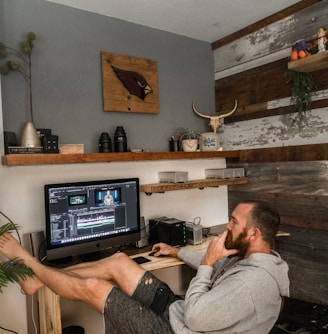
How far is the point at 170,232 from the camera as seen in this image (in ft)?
7.92

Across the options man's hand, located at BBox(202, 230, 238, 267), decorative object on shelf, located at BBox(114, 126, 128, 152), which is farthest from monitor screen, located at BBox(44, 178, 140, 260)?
man's hand, located at BBox(202, 230, 238, 267)

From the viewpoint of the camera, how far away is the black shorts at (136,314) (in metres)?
1.54

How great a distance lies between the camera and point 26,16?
7.35ft

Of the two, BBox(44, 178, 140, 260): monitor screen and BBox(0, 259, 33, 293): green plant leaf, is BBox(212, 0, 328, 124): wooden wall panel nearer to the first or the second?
BBox(44, 178, 140, 260): monitor screen

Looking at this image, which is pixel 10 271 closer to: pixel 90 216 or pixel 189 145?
pixel 90 216

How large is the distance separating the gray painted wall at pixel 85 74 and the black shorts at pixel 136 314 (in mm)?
1260

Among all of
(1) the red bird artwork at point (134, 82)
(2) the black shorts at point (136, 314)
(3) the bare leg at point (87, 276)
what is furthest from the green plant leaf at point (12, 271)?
(1) the red bird artwork at point (134, 82)

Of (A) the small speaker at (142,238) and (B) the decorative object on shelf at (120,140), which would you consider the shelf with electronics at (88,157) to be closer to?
(B) the decorative object on shelf at (120,140)

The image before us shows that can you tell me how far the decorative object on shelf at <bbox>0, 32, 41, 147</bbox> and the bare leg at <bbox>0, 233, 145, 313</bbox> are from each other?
621 mm

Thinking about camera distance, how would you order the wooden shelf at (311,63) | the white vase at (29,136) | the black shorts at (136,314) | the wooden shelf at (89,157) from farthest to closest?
the wooden shelf at (311,63), the white vase at (29,136), the wooden shelf at (89,157), the black shorts at (136,314)

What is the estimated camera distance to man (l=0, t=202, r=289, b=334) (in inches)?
55.1

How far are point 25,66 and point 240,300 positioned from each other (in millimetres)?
1984

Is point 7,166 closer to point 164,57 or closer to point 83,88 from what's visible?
point 83,88

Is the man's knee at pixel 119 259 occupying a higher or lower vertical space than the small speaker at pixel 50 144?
lower
